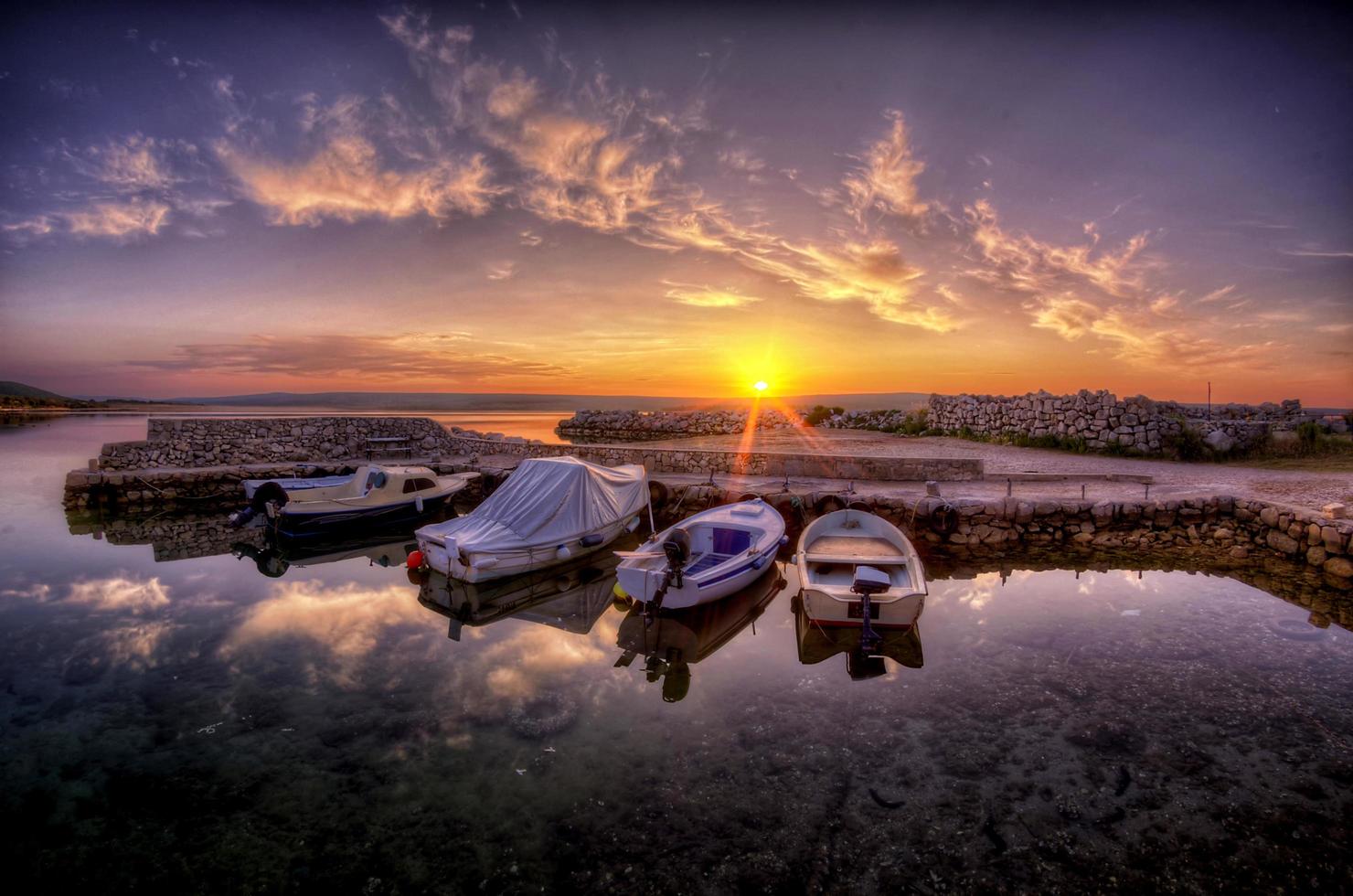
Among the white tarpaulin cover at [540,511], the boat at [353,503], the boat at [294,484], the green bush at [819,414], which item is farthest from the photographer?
the green bush at [819,414]

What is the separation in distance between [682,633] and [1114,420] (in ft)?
67.2

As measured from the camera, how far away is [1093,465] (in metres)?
19.4

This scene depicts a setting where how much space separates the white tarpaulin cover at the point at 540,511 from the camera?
1202cm

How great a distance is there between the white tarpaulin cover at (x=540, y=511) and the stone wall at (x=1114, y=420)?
1868cm

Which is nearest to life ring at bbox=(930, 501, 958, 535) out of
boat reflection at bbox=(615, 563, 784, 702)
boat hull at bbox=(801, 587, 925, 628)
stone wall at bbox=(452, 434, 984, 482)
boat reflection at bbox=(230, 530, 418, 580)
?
stone wall at bbox=(452, 434, 984, 482)

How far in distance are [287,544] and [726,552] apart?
37.6ft

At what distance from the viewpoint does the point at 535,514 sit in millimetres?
12617

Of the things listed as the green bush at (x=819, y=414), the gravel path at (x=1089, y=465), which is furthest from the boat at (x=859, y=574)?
Result: the green bush at (x=819, y=414)

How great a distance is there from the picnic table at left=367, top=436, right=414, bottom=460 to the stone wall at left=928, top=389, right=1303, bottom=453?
84.1ft

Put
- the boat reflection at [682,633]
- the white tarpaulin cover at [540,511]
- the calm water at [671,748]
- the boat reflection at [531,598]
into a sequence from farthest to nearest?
the white tarpaulin cover at [540,511], the boat reflection at [531,598], the boat reflection at [682,633], the calm water at [671,748]

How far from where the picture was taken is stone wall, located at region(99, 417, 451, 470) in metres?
22.3

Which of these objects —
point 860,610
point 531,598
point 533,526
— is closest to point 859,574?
point 860,610

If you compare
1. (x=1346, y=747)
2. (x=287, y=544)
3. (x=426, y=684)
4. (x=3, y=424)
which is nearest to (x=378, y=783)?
(x=426, y=684)

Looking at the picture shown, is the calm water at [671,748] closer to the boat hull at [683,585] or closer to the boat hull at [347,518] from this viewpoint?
the boat hull at [683,585]
